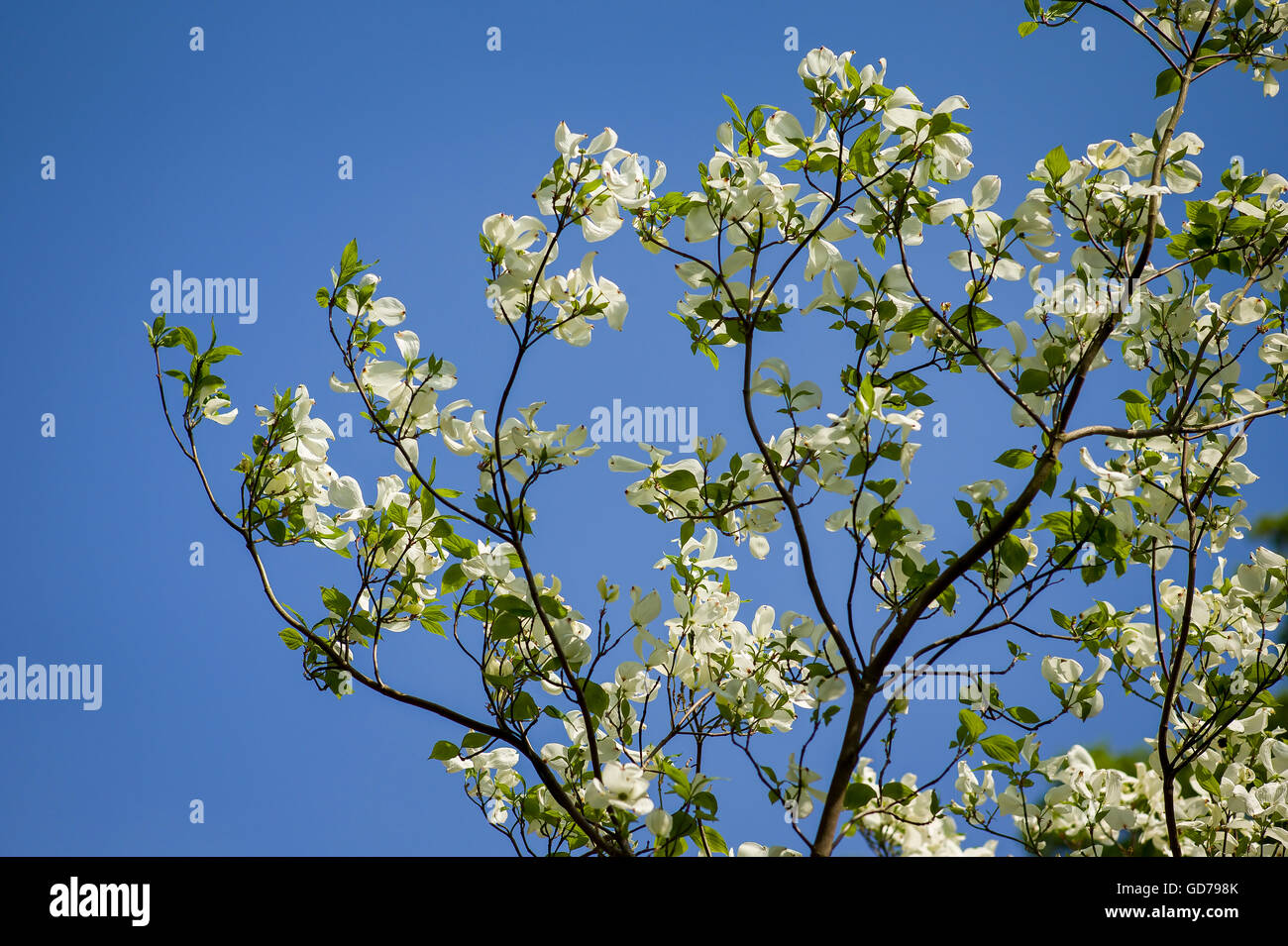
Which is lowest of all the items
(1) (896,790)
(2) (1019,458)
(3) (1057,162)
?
(1) (896,790)

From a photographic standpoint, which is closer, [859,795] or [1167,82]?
[859,795]

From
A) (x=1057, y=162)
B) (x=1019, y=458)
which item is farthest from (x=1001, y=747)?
(x=1057, y=162)

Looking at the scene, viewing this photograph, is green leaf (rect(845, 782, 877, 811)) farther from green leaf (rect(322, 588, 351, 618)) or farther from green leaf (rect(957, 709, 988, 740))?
green leaf (rect(322, 588, 351, 618))

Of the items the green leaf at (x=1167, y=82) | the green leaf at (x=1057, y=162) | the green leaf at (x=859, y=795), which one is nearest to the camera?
the green leaf at (x=859, y=795)

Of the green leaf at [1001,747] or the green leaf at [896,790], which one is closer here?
the green leaf at [896,790]

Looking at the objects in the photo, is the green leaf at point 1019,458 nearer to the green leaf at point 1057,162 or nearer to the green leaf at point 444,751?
the green leaf at point 1057,162

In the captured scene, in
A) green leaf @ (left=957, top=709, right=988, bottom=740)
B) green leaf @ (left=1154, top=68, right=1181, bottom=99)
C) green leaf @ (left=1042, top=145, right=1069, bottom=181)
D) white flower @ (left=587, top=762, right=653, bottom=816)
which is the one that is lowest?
white flower @ (left=587, top=762, right=653, bottom=816)

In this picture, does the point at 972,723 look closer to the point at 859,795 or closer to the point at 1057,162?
the point at 859,795

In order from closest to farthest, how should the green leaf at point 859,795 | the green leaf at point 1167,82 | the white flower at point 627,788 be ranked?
the white flower at point 627,788, the green leaf at point 859,795, the green leaf at point 1167,82

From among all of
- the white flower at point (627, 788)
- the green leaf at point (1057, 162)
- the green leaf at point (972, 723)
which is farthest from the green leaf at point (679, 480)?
the green leaf at point (1057, 162)

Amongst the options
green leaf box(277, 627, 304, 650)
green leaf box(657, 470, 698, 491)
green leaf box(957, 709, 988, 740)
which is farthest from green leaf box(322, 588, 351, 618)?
green leaf box(957, 709, 988, 740)

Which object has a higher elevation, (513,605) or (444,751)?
(513,605)
